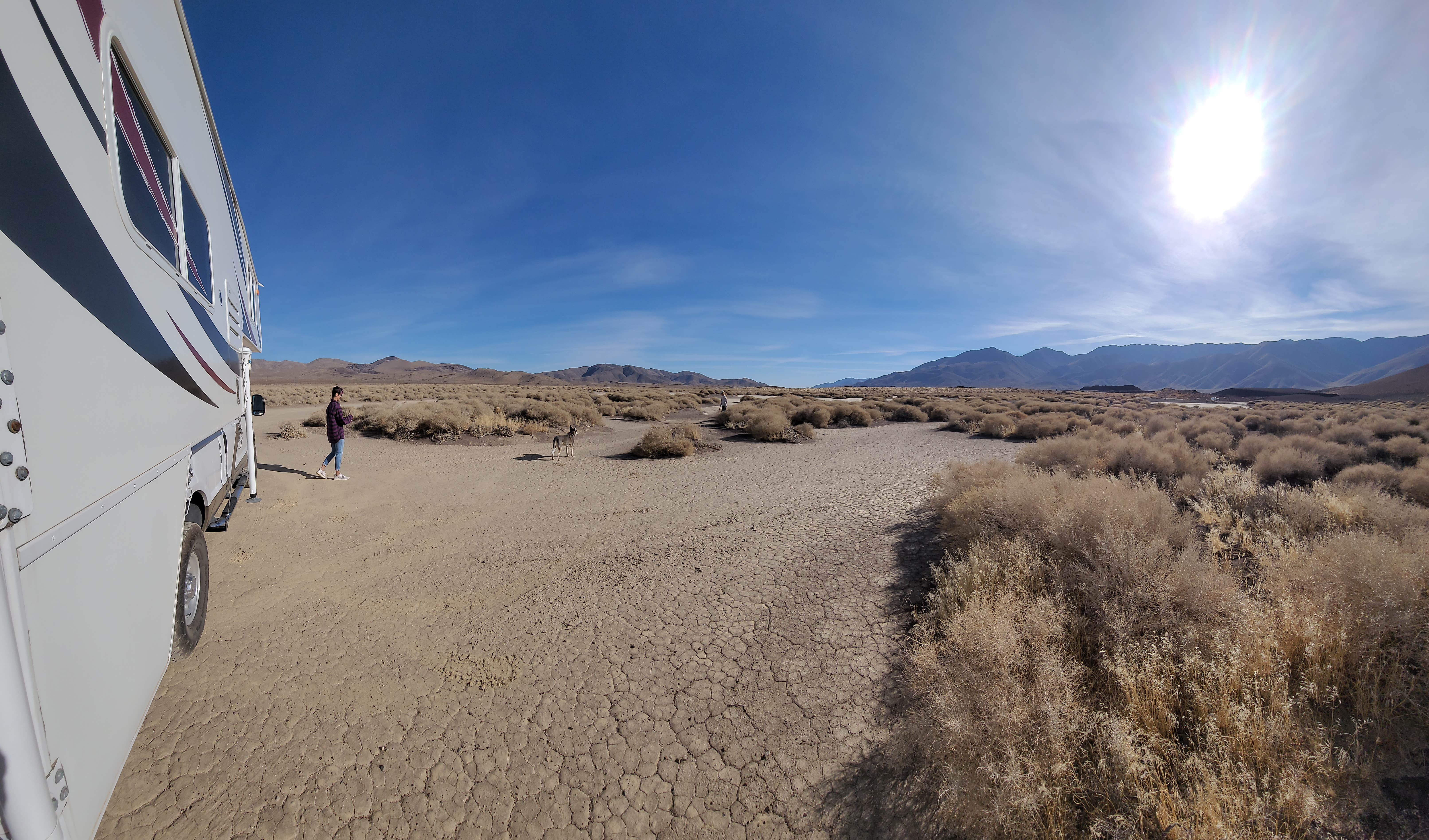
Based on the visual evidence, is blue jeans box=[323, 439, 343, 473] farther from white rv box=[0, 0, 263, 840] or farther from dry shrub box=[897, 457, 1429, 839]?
dry shrub box=[897, 457, 1429, 839]

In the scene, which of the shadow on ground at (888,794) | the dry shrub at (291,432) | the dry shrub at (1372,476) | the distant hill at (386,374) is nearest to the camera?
the shadow on ground at (888,794)

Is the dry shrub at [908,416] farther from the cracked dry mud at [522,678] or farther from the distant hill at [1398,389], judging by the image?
the distant hill at [1398,389]

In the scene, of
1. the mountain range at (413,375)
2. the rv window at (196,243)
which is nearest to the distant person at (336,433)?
the rv window at (196,243)

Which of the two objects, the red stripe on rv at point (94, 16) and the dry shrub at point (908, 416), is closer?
the red stripe on rv at point (94, 16)

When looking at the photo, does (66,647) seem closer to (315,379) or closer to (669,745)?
(669,745)

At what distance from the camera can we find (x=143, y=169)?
3006mm

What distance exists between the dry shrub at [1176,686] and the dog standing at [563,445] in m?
9.51

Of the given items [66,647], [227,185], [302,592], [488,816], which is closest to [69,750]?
[66,647]

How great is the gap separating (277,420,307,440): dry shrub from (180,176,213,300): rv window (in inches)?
466

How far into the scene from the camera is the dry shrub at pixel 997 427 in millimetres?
18156

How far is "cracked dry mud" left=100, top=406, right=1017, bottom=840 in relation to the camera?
8.24 feet

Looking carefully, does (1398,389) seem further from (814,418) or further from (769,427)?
(769,427)

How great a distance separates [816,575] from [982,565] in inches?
65.1

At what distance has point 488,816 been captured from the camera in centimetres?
247
